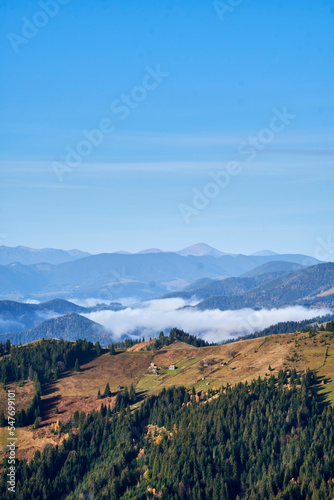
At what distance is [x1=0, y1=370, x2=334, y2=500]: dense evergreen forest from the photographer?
163 metres

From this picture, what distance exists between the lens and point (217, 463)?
577 ft

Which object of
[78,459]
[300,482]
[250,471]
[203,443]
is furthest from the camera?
[78,459]

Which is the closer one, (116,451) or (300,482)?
(300,482)

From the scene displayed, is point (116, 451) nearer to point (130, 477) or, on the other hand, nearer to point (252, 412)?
point (130, 477)

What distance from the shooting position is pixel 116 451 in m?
197

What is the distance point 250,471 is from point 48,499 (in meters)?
71.7

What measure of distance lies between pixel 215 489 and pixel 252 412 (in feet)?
121

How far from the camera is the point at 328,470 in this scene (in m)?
160

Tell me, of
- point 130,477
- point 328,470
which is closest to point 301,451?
point 328,470

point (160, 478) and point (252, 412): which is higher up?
point (252, 412)

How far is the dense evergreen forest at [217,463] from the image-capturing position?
16338 centimetres

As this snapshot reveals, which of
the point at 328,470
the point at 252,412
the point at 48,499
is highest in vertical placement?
the point at 252,412

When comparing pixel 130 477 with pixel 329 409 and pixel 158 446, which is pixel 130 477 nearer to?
pixel 158 446

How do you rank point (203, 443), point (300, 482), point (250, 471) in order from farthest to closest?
point (203, 443) → point (250, 471) → point (300, 482)
